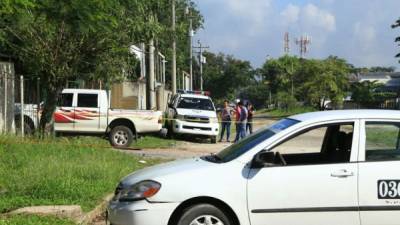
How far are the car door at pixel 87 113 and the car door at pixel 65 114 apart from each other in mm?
191

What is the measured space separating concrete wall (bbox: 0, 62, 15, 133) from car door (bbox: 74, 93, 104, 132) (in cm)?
306

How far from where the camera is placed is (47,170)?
11.3 metres

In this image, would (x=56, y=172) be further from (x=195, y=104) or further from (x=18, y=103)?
(x=195, y=104)

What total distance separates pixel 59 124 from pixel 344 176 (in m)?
15.7

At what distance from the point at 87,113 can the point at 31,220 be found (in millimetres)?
13314

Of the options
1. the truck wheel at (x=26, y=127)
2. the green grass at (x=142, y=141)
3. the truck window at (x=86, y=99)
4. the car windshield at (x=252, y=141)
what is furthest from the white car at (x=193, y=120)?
the car windshield at (x=252, y=141)

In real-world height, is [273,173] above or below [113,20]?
below

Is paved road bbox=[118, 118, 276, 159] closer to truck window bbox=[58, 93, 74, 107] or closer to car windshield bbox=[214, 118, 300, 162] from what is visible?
truck window bbox=[58, 93, 74, 107]

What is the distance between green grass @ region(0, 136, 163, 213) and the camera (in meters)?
9.44

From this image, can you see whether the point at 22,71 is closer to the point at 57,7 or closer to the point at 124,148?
the point at 124,148

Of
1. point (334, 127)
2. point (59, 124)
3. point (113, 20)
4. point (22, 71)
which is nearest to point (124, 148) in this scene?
point (59, 124)

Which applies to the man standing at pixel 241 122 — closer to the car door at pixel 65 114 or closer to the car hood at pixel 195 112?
the car hood at pixel 195 112

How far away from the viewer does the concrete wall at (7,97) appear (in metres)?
17.7

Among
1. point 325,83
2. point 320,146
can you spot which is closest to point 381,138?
point 320,146
